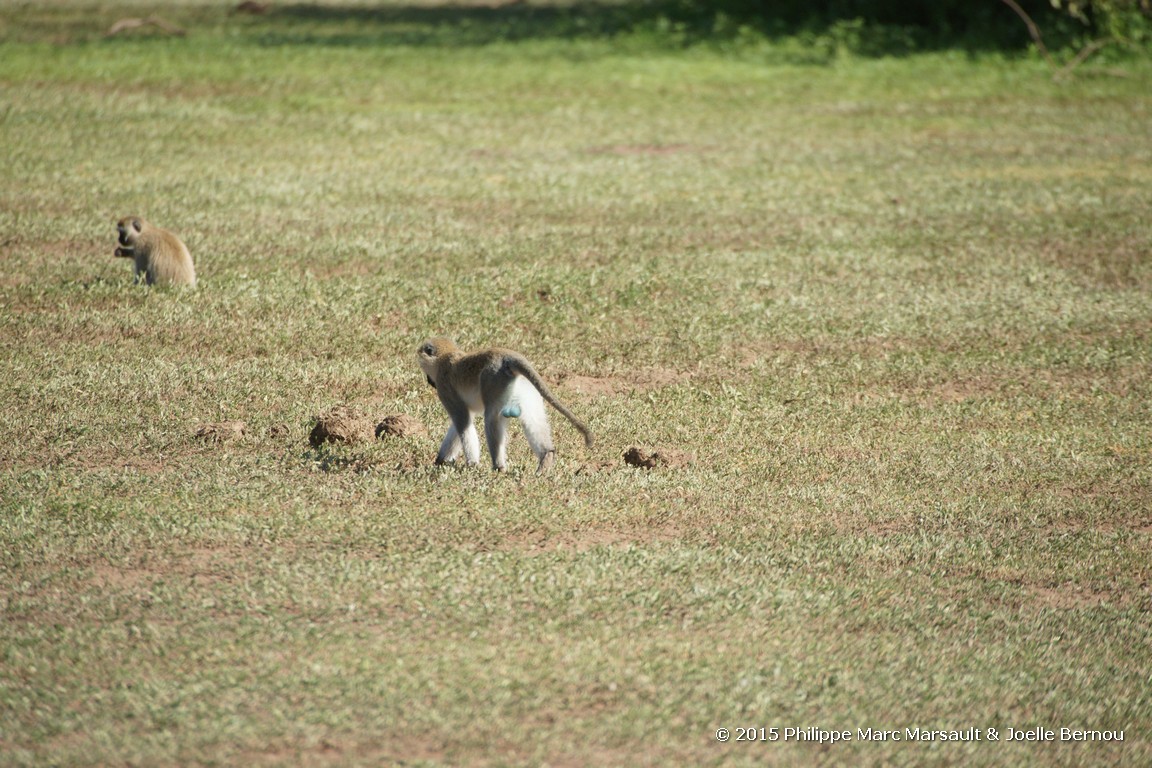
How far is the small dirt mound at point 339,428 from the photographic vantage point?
851cm

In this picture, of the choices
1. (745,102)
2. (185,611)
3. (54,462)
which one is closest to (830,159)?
(745,102)

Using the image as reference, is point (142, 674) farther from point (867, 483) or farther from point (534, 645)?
point (867, 483)

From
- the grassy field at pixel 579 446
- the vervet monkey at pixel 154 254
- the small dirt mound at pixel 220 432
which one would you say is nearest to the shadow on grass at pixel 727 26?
the grassy field at pixel 579 446

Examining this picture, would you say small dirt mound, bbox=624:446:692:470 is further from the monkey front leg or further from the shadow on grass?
the shadow on grass

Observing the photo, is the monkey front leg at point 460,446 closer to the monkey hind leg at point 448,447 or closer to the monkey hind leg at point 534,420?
the monkey hind leg at point 448,447

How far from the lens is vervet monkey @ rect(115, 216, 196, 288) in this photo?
1188cm

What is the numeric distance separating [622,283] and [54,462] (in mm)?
5953

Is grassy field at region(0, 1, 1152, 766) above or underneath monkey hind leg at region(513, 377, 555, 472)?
underneath

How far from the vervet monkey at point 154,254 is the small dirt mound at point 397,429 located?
13.2ft

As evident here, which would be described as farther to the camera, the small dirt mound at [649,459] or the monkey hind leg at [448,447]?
the small dirt mound at [649,459]

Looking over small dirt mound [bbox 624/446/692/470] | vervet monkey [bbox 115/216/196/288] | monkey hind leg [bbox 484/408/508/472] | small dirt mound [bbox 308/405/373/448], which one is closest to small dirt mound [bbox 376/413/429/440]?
small dirt mound [bbox 308/405/373/448]

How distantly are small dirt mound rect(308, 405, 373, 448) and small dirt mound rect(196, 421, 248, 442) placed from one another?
49 centimetres

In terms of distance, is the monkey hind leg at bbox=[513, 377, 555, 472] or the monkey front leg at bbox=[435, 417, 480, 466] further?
the monkey front leg at bbox=[435, 417, 480, 466]

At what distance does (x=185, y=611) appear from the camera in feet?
20.7
